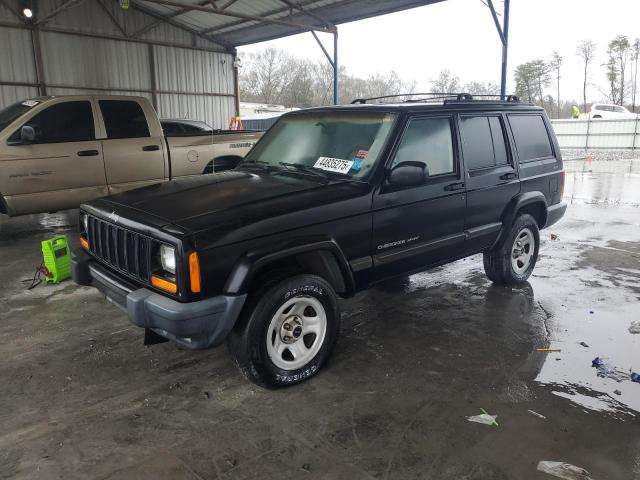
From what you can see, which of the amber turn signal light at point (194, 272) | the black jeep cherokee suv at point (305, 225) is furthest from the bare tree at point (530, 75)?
the amber turn signal light at point (194, 272)

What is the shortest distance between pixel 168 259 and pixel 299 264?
34.5 inches

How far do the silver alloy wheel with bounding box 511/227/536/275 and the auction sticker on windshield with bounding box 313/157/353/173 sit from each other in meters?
2.40

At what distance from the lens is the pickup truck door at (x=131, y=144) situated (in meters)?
7.54

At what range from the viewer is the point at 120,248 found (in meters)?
3.43

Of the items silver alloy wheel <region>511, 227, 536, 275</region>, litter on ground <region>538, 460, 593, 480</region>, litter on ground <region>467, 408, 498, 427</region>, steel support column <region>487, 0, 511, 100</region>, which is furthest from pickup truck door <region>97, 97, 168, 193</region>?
steel support column <region>487, 0, 511, 100</region>

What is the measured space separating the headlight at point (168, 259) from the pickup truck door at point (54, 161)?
4.90m

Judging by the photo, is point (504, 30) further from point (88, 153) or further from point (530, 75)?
point (530, 75)

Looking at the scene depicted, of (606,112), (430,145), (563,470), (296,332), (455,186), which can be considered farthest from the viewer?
(606,112)

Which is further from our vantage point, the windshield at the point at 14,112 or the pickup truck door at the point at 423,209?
the windshield at the point at 14,112

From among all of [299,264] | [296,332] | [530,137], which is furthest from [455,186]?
[296,332]

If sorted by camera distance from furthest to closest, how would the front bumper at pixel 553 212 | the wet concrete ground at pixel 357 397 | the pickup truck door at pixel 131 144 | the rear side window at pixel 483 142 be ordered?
the pickup truck door at pixel 131 144, the front bumper at pixel 553 212, the rear side window at pixel 483 142, the wet concrete ground at pixel 357 397

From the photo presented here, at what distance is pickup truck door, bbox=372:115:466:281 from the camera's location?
12.7ft

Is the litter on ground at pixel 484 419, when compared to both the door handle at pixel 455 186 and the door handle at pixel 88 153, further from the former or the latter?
the door handle at pixel 88 153

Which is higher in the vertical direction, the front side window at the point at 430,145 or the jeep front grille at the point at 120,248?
the front side window at the point at 430,145
